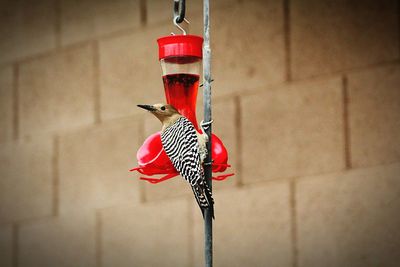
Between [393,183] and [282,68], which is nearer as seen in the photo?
[393,183]

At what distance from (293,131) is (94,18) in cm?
202

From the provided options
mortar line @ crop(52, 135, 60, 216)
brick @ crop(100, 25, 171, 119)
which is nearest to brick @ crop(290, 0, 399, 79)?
brick @ crop(100, 25, 171, 119)

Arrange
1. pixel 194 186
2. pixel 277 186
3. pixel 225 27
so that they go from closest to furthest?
pixel 194 186 < pixel 277 186 < pixel 225 27

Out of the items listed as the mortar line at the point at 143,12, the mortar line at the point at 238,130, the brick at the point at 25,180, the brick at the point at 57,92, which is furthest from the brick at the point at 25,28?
the mortar line at the point at 238,130

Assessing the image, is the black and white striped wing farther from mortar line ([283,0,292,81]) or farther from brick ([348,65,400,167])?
mortar line ([283,0,292,81])

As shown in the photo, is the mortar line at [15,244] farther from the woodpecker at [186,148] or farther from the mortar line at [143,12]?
the woodpecker at [186,148]

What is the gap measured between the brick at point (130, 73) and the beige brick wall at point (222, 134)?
11 millimetres

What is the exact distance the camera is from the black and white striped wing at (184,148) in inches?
175

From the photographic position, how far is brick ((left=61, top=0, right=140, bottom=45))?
7.50 meters

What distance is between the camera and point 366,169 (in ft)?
20.1

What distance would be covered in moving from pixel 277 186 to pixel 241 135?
467 mm

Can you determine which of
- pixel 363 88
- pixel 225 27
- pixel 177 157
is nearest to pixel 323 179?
pixel 363 88

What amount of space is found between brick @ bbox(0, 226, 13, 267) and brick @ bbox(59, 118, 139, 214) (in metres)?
0.55

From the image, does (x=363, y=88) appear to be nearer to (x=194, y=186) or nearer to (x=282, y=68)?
(x=282, y=68)
